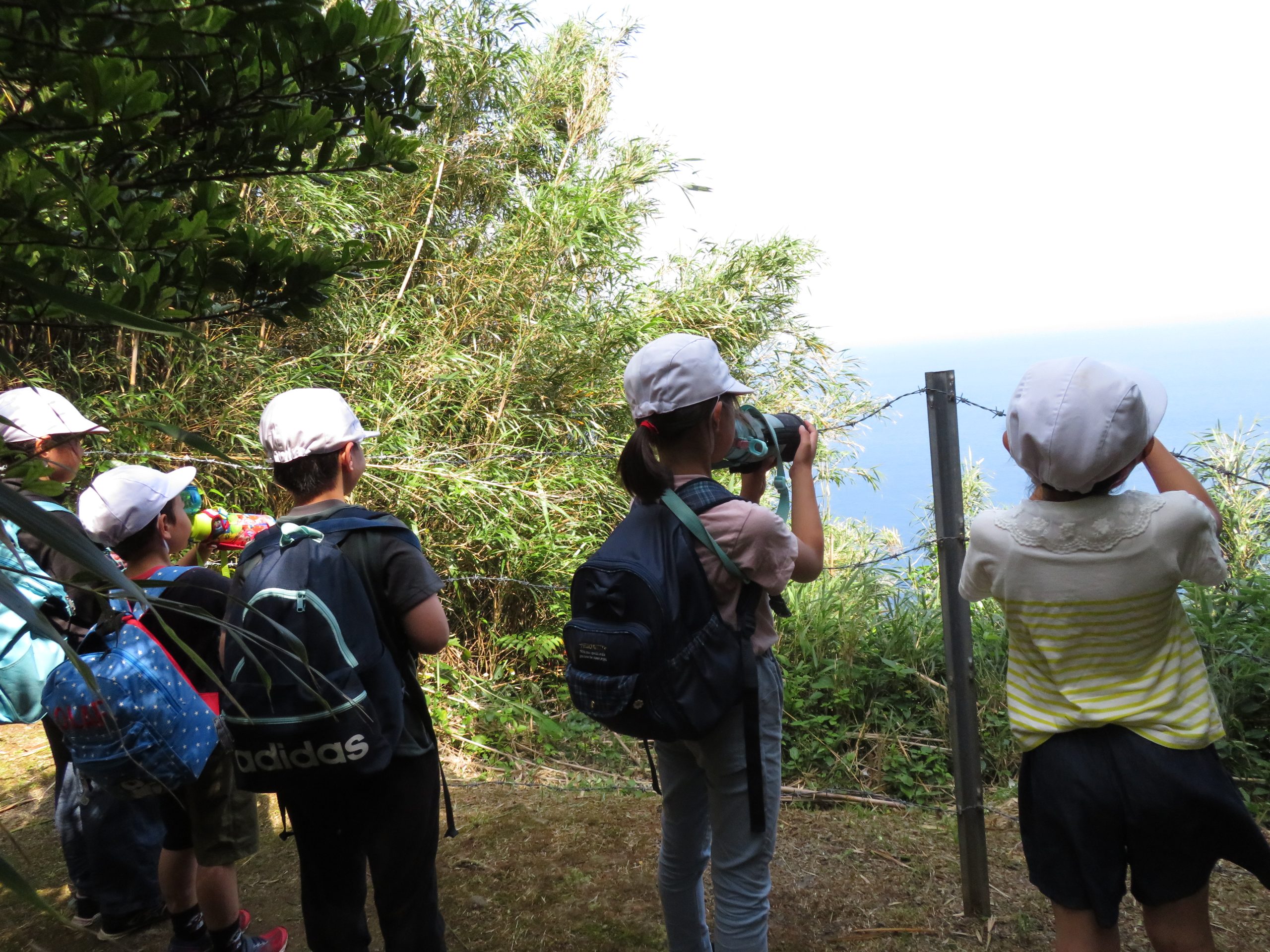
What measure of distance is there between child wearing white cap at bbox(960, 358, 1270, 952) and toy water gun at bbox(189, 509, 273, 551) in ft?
5.74

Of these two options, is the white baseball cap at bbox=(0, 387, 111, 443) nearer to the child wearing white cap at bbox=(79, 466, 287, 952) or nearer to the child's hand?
the child wearing white cap at bbox=(79, 466, 287, 952)

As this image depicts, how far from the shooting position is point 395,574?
1.79 meters

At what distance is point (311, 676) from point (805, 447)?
976 mm

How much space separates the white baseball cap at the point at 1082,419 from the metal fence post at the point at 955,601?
81 centimetres

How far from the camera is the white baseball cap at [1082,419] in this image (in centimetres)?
146

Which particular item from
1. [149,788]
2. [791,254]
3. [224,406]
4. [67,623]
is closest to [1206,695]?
[149,788]

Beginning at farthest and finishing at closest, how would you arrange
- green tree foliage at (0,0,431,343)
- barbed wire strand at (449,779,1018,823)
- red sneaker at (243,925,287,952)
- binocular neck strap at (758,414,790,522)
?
barbed wire strand at (449,779,1018,823)
red sneaker at (243,925,287,952)
binocular neck strap at (758,414,790,522)
green tree foliage at (0,0,431,343)

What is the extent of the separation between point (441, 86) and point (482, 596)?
2.67 m

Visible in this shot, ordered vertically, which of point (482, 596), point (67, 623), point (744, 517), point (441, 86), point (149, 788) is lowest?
point (482, 596)

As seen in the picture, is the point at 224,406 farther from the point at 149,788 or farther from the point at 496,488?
the point at 149,788

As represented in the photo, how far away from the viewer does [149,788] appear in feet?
6.68

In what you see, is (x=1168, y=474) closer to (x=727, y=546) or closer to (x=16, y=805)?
(x=727, y=546)

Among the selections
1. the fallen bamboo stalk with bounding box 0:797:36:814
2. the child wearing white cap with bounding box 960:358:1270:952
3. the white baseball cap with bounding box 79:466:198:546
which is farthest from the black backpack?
the fallen bamboo stalk with bounding box 0:797:36:814

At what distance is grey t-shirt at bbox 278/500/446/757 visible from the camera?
1790 mm
